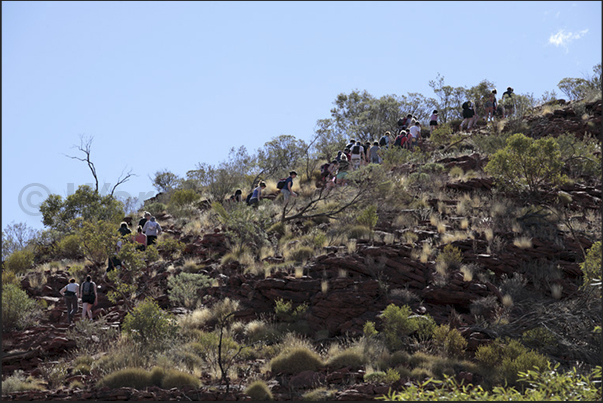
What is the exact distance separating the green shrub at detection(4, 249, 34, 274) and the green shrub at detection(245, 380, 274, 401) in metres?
14.0

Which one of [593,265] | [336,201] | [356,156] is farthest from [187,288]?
[356,156]

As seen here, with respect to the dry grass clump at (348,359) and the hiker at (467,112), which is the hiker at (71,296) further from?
the hiker at (467,112)

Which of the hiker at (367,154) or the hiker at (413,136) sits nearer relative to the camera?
the hiker at (367,154)

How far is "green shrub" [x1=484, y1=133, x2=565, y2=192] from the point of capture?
19.8 m

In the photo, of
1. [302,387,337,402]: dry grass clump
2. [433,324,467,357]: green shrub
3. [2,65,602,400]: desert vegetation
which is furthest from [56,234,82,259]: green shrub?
[433,324,467,357]: green shrub

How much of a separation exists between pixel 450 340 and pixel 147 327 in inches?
301

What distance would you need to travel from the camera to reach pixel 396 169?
2555 cm

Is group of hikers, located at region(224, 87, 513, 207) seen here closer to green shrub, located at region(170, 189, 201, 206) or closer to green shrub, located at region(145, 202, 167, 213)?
green shrub, located at region(170, 189, 201, 206)

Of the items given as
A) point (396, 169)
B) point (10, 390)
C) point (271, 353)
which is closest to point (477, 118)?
point (396, 169)

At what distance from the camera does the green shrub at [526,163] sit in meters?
19.8

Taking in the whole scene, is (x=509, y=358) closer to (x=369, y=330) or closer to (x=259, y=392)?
(x=369, y=330)

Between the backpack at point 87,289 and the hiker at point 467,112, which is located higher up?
the hiker at point 467,112

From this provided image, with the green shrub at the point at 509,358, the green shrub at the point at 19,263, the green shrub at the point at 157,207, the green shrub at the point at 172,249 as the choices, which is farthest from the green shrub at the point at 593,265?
the green shrub at the point at 157,207

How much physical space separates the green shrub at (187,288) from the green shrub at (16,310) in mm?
4429
